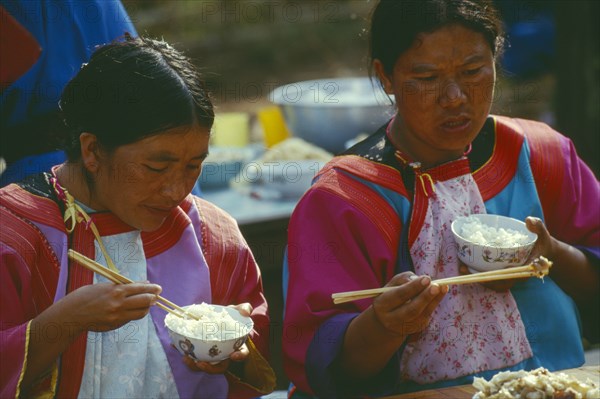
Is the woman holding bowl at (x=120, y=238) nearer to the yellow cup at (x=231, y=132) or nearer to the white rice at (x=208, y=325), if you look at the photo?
the white rice at (x=208, y=325)

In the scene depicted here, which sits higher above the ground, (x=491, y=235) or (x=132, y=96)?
(x=132, y=96)

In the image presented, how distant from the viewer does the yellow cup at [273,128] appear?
454 centimetres

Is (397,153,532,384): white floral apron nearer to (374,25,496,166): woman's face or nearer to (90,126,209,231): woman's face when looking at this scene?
(374,25,496,166): woman's face

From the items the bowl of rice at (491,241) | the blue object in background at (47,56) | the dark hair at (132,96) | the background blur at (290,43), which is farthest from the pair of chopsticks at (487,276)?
the background blur at (290,43)

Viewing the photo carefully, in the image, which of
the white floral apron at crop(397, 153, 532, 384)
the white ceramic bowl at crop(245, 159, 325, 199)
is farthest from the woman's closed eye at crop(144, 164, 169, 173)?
the white ceramic bowl at crop(245, 159, 325, 199)

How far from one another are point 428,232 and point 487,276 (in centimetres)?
31

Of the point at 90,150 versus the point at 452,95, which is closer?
the point at 90,150

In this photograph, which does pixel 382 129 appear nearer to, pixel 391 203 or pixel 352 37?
pixel 391 203

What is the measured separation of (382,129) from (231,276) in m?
0.74

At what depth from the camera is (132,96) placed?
7.09 ft

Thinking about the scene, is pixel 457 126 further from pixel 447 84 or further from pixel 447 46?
pixel 447 46

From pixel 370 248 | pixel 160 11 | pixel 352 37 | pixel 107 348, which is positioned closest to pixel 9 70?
pixel 107 348

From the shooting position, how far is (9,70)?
2.28m

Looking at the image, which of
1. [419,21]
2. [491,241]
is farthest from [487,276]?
[419,21]
